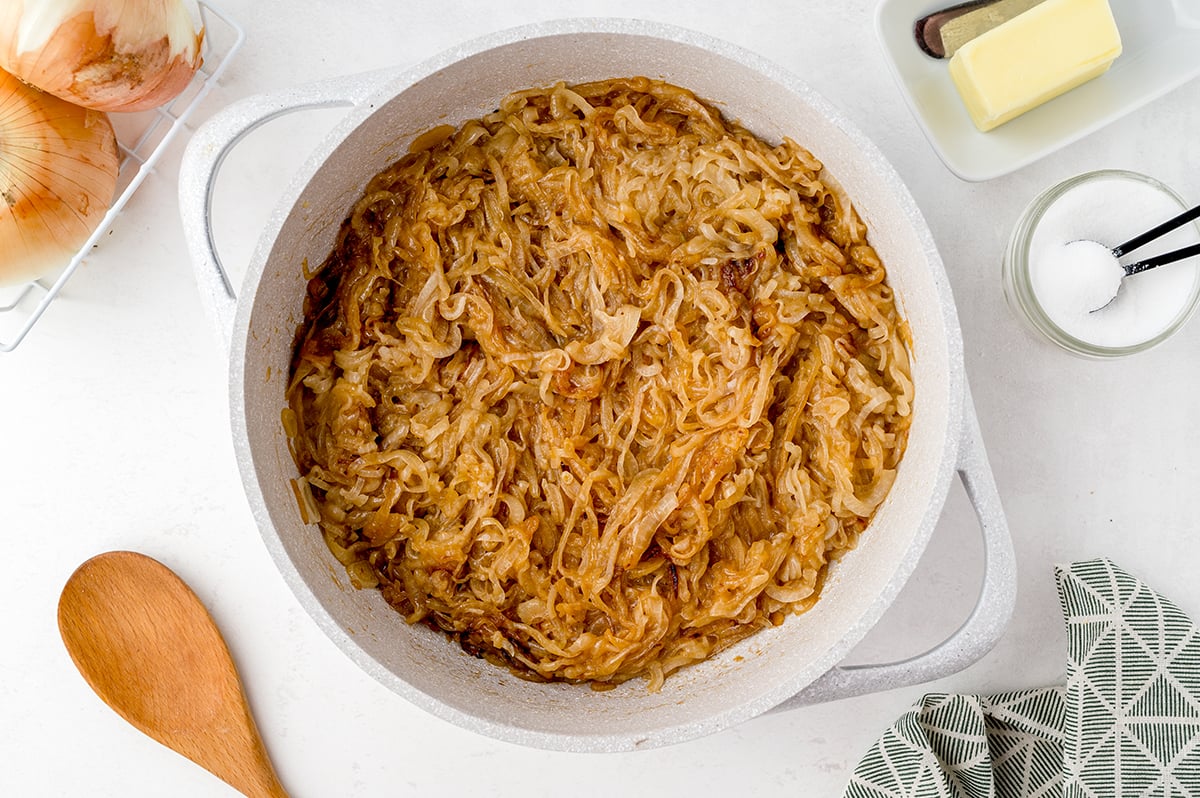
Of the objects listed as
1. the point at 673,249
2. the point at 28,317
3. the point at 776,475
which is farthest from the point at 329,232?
the point at 776,475

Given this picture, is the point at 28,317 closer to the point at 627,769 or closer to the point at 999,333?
the point at 627,769

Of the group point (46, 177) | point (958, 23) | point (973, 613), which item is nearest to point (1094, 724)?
point (973, 613)

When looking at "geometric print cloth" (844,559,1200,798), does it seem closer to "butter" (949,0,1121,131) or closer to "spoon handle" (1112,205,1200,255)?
"spoon handle" (1112,205,1200,255)

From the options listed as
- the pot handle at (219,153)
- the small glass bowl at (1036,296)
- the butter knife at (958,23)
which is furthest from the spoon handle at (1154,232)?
the pot handle at (219,153)

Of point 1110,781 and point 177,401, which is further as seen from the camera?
point 177,401

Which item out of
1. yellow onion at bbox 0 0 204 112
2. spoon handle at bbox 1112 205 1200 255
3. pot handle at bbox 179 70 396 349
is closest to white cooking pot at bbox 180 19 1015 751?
pot handle at bbox 179 70 396 349

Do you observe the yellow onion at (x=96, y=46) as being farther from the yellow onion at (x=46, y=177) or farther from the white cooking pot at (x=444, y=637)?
the white cooking pot at (x=444, y=637)
